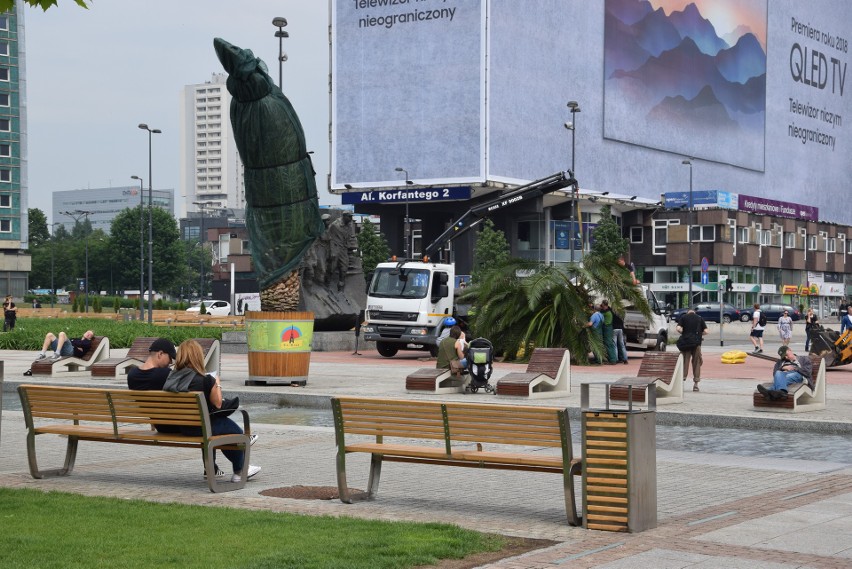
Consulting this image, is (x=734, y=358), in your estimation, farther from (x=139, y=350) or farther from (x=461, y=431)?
(x=461, y=431)

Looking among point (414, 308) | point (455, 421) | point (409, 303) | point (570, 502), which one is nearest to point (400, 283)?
point (409, 303)

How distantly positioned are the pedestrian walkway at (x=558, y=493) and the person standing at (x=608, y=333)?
1303 cm

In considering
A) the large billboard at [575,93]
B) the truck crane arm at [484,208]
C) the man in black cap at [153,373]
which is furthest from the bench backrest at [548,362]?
the large billboard at [575,93]

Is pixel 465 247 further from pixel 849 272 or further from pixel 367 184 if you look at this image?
pixel 849 272

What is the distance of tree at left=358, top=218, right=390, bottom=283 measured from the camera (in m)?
92.1

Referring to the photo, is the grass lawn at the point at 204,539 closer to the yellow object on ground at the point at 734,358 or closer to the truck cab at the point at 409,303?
the truck cab at the point at 409,303

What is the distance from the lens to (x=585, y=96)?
9350cm

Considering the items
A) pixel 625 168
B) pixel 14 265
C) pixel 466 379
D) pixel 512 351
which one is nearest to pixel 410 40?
pixel 625 168

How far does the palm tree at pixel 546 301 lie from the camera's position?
30.6 meters

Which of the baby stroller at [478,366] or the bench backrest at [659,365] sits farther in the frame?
the baby stroller at [478,366]

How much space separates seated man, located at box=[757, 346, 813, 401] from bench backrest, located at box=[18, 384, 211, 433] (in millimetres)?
10196

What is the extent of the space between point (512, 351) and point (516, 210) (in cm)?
5803

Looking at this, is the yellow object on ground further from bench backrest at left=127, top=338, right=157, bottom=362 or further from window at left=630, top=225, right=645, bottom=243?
window at left=630, top=225, right=645, bottom=243

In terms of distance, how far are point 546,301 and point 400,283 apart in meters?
5.88
